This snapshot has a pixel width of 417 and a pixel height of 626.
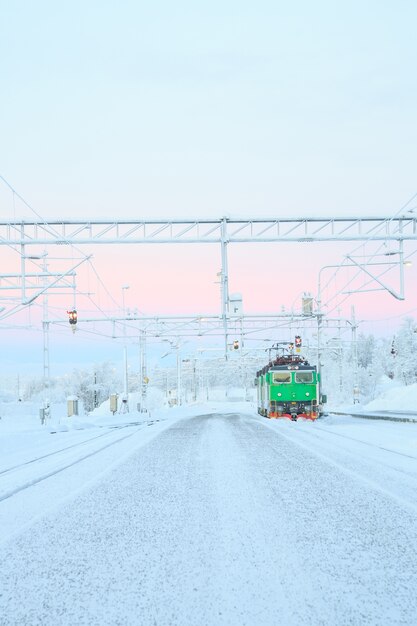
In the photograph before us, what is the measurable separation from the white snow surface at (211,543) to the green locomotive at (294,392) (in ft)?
80.7

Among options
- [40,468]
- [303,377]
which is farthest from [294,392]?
[40,468]

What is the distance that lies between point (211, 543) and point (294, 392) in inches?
1241

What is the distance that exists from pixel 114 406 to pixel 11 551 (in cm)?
4625

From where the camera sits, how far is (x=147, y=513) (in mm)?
7652

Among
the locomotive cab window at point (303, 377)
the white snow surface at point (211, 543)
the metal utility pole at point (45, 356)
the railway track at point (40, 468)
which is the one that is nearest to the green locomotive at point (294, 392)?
the locomotive cab window at point (303, 377)

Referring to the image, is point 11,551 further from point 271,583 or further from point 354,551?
point 354,551

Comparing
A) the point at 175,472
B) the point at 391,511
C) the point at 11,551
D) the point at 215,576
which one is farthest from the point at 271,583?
the point at 175,472

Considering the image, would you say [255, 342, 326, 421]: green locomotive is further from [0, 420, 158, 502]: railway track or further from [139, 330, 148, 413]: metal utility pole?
[0, 420, 158, 502]: railway track

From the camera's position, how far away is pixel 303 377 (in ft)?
123

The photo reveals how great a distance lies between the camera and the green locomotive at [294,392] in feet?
122

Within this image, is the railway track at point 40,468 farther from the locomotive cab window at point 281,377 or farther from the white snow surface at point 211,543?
the locomotive cab window at point 281,377

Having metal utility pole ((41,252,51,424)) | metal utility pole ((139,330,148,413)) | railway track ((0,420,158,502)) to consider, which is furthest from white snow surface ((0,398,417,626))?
metal utility pole ((139,330,148,413))

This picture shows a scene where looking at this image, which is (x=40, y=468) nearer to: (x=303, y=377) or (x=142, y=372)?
(x=303, y=377)

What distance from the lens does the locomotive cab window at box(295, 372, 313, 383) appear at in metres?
37.4
